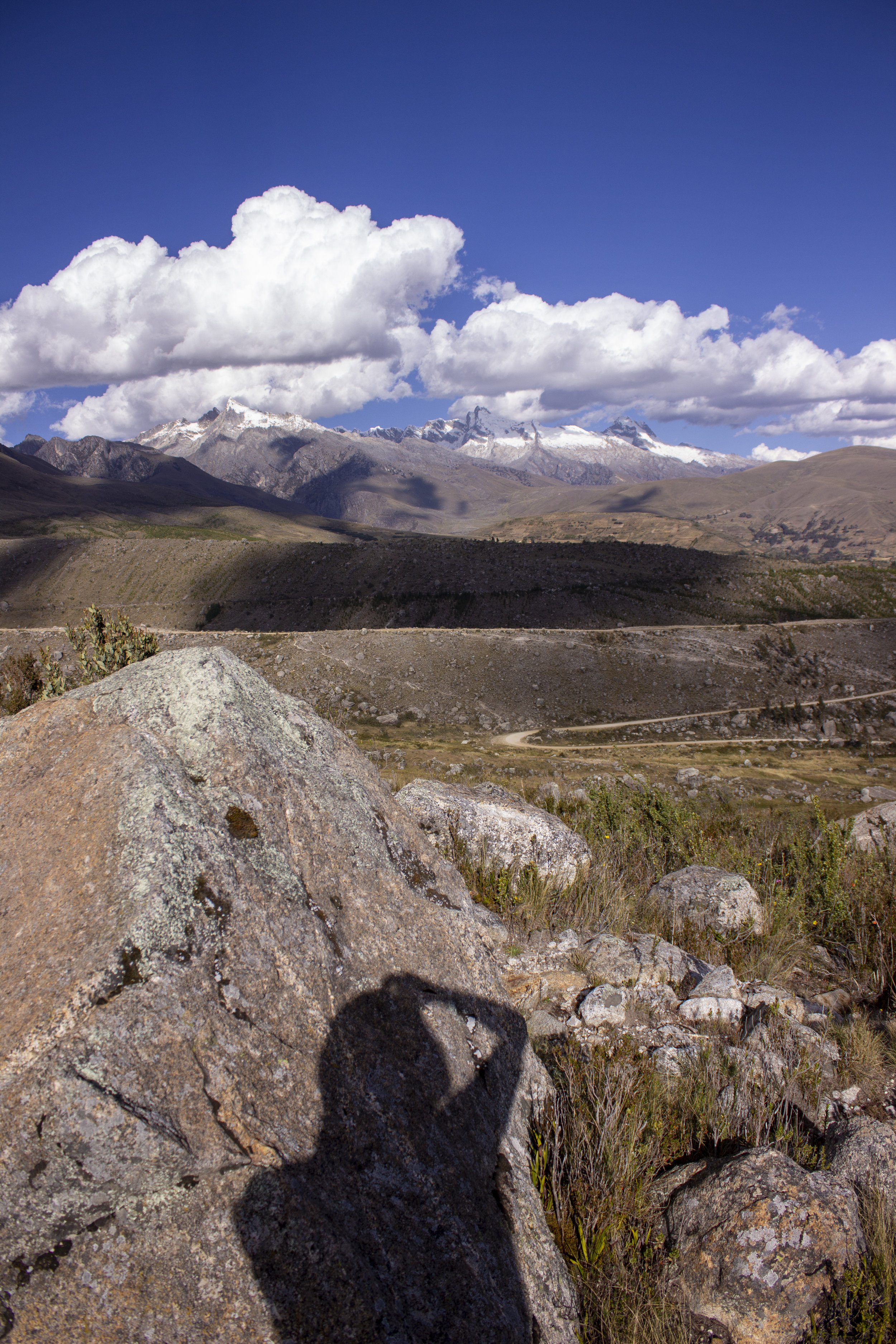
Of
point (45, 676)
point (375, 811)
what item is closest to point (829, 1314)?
point (375, 811)

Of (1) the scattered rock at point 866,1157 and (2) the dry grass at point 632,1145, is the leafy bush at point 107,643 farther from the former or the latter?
(1) the scattered rock at point 866,1157

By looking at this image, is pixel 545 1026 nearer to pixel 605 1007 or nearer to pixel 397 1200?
pixel 605 1007

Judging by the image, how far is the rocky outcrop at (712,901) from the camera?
7191 millimetres

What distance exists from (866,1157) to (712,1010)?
1.49 meters

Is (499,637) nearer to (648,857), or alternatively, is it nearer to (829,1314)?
(648,857)

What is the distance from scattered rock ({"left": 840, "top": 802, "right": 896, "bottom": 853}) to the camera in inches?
412

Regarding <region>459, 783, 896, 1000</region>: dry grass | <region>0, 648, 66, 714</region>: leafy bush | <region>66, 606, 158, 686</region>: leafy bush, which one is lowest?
<region>459, 783, 896, 1000</region>: dry grass

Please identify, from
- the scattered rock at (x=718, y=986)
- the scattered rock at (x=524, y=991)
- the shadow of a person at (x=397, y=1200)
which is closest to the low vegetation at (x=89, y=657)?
the scattered rock at (x=524, y=991)

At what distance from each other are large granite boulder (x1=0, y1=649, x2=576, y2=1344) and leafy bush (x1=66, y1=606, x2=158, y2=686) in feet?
29.3

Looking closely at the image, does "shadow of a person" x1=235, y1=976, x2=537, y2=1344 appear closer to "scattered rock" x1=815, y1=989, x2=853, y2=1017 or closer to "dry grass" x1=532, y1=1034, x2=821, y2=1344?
"dry grass" x1=532, y1=1034, x2=821, y2=1344

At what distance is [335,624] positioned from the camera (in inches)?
2245

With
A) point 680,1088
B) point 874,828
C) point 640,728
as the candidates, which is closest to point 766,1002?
point 680,1088

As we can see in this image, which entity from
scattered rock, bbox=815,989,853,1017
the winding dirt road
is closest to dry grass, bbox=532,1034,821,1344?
scattered rock, bbox=815,989,853,1017

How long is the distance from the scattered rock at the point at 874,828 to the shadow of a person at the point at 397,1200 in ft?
27.3
